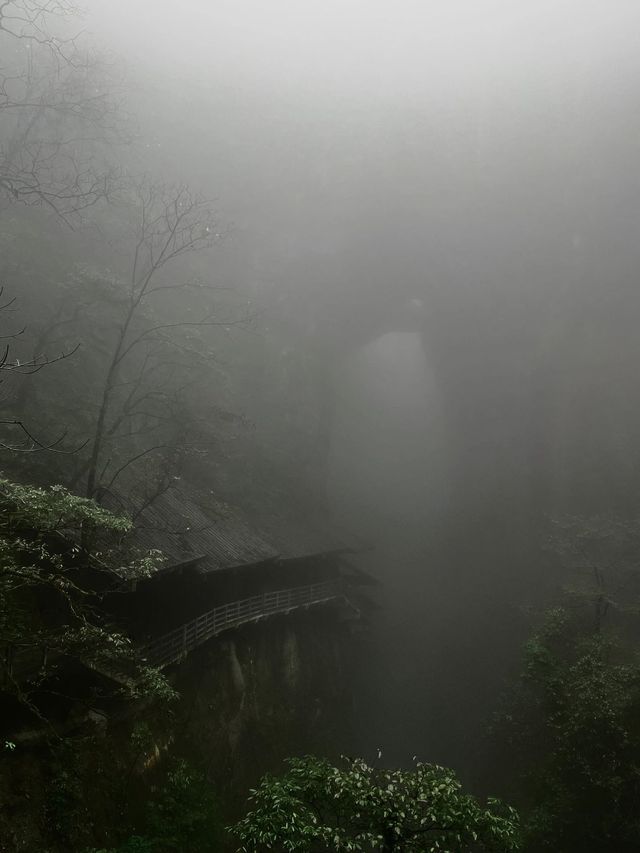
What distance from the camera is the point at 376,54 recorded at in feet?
167

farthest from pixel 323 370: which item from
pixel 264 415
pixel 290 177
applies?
pixel 290 177

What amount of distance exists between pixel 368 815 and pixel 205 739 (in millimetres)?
9189

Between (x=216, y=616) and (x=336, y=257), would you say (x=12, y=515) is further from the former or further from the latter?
(x=336, y=257)

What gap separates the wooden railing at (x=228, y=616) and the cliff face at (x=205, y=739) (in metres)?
0.89

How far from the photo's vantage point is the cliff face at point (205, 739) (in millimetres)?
8836

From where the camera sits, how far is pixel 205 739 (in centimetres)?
1509

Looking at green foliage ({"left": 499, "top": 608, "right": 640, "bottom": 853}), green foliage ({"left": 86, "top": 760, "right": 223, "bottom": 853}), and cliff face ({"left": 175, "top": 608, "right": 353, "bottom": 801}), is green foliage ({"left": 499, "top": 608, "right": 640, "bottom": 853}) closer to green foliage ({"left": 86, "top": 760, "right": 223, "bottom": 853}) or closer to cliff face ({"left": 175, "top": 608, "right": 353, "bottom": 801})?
cliff face ({"left": 175, "top": 608, "right": 353, "bottom": 801})

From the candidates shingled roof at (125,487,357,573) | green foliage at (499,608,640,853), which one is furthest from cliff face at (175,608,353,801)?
green foliage at (499,608,640,853)

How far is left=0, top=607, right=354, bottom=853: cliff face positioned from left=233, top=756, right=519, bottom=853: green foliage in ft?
12.0

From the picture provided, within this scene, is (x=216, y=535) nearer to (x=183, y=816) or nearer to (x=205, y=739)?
(x=205, y=739)

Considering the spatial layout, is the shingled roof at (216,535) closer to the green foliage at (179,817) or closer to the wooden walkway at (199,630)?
the wooden walkway at (199,630)

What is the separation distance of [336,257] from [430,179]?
36.3 ft

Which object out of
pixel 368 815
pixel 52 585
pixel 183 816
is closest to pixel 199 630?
pixel 183 816

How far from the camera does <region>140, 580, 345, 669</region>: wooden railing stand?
13.7 m
